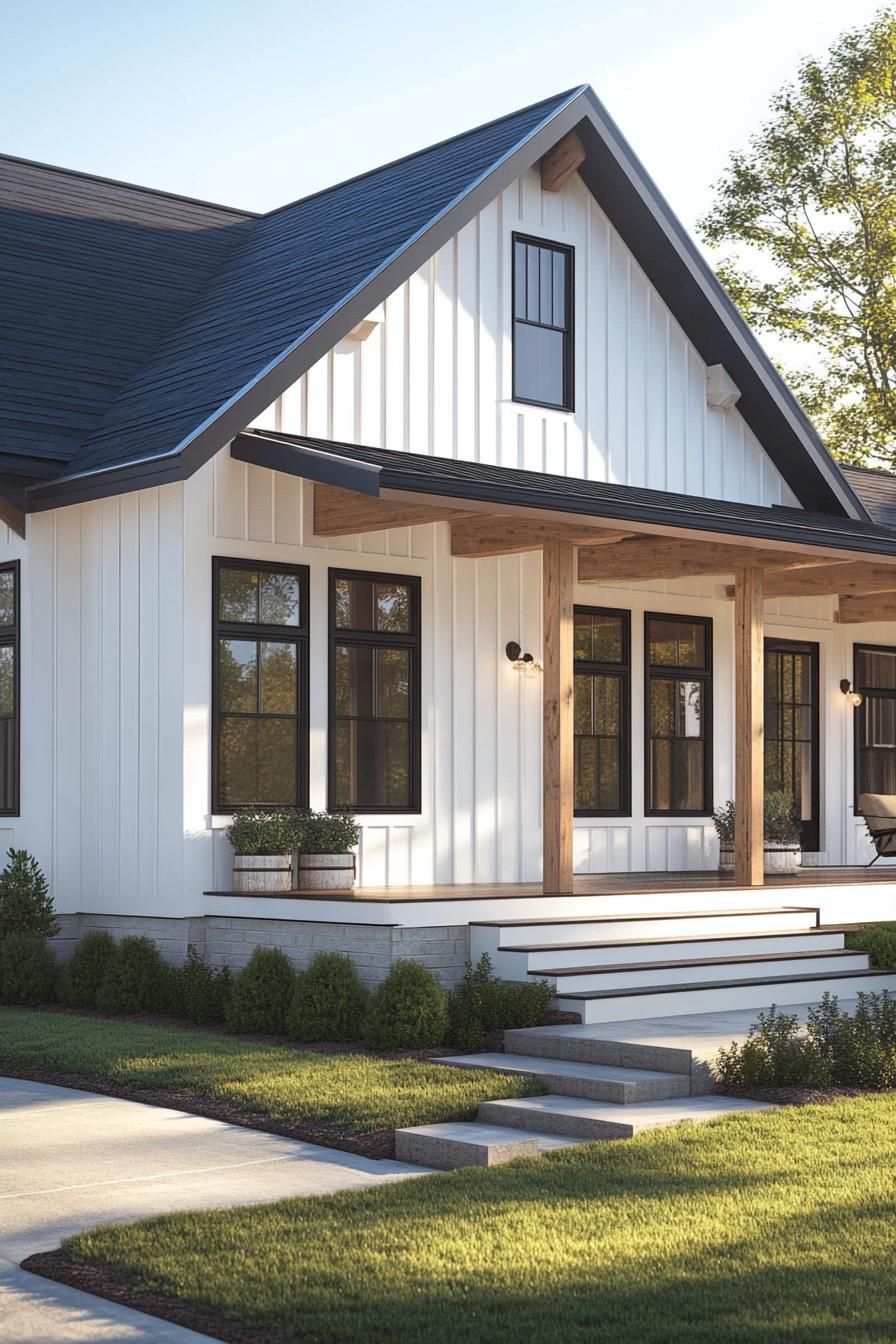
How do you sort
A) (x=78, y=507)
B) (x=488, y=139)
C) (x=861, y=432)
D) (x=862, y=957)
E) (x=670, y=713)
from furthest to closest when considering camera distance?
(x=861, y=432)
(x=670, y=713)
(x=488, y=139)
(x=78, y=507)
(x=862, y=957)

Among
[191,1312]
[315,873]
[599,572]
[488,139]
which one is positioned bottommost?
[191,1312]

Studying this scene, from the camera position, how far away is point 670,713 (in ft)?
53.6

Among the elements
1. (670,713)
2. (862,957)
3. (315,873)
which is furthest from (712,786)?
(315,873)

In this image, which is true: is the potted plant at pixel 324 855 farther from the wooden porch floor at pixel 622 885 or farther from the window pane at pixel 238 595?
the window pane at pixel 238 595

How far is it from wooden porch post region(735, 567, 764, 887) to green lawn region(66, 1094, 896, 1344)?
6305mm

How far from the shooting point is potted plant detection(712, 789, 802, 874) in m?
15.3

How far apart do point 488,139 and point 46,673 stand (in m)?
6.02

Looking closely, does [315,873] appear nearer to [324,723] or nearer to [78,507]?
[324,723]

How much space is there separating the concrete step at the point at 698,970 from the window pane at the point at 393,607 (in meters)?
3.60

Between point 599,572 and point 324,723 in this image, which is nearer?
point 324,723

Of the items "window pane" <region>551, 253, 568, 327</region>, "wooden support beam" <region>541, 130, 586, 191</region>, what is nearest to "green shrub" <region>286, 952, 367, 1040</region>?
"window pane" <region>551, 253, 568, 327</region>

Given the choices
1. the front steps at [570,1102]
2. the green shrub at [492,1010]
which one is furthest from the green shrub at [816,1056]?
the green shrub at [492,1010]

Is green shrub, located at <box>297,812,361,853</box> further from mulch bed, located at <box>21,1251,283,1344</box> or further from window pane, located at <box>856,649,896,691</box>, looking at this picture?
window pane, located at <box>856,649,896,691</box>

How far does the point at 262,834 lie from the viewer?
1211cm
